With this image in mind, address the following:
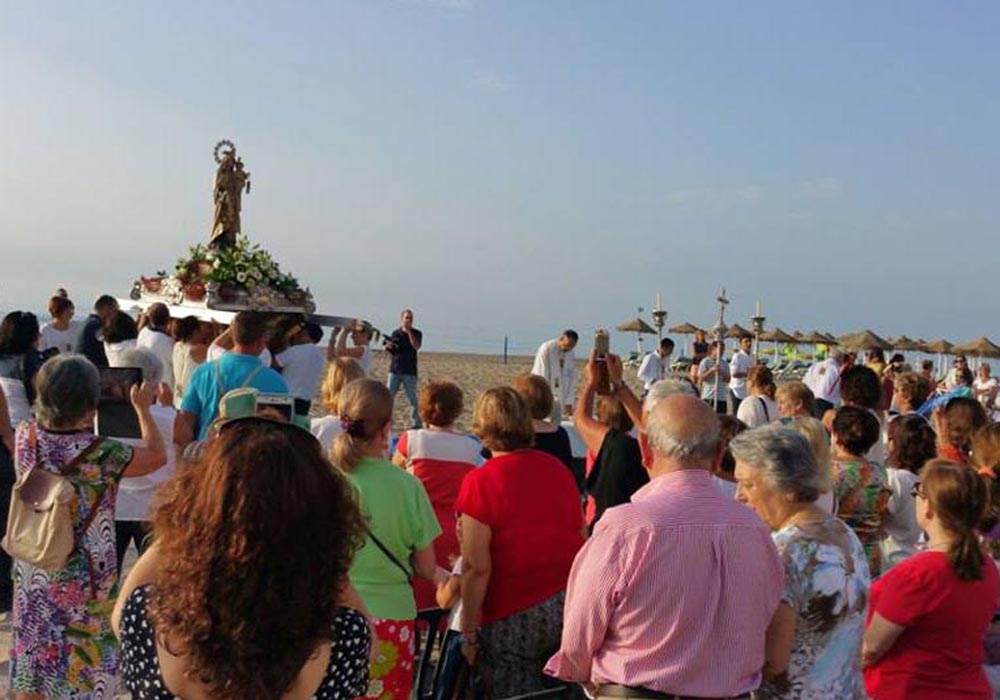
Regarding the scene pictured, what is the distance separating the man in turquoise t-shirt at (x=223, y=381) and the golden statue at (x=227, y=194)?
7.27 meters

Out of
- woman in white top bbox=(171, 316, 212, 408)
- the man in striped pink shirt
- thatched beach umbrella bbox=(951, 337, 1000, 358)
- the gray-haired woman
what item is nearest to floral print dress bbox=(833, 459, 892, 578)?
the gray-haired woman

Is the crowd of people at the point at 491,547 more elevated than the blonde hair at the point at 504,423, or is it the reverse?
the blonde hair at the point at 504,423

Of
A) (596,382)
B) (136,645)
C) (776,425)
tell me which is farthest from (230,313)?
(136,645)

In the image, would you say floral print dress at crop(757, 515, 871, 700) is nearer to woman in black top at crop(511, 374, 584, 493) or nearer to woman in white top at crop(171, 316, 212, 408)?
woman in black top at crop(511, 374, 584, 493)

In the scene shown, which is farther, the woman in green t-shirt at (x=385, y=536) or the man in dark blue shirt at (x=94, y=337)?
the man in dark blue shirt at (x=94, y=337)

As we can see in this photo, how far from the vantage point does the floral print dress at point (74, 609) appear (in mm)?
4215

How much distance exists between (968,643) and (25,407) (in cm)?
587

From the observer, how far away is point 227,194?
44.8 ft

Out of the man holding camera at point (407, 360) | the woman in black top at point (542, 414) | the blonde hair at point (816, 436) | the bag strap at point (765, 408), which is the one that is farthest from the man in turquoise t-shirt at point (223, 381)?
the man holding camera at point (407, 360)

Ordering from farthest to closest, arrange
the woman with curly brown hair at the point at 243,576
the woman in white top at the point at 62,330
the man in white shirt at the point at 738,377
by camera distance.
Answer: the man in white shirt at the point at 738,377 → the woman in white top at the point at 62,330 → the woman with curly brown hair at the point at 243,576

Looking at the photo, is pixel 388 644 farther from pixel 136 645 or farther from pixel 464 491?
pixel 136 645

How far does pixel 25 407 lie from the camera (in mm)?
7086

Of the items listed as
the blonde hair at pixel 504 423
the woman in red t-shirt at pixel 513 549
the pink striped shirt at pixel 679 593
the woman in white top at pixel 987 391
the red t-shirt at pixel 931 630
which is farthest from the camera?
the woman in white top at pixel 987 391

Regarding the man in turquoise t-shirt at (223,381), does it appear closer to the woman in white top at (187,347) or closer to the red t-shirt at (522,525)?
the woman in white top at (187,347)
